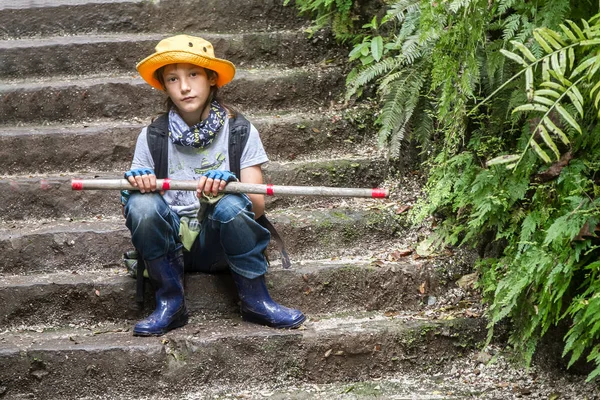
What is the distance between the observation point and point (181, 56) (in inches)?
149

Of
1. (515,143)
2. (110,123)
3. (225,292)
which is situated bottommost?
(225,292)

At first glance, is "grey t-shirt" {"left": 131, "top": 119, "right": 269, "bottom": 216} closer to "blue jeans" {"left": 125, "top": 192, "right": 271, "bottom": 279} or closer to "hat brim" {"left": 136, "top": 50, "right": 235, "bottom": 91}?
"blue jeans" {"left": 125, "top": 192, "right": 271, "bottom": 279}

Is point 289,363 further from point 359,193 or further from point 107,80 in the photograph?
point 107,80

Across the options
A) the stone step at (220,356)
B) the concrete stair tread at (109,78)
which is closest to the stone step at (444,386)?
the stone step at (220,356)

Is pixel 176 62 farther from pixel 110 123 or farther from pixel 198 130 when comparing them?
pixel 110 123

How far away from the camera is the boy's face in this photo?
12.8 feet

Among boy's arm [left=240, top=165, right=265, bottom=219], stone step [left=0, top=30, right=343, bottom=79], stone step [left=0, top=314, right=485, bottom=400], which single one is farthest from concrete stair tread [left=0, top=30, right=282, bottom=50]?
stone step [left=0, top=314, right=485, bottom=400]

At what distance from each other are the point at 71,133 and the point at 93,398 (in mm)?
1862

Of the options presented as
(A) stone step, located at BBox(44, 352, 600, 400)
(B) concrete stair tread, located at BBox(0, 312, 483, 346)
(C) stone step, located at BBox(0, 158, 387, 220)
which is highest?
(C) stone step, located at BBox(0, 158, 387, 220)

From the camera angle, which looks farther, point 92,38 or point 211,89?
point 92,38

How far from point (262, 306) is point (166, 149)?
938 mm

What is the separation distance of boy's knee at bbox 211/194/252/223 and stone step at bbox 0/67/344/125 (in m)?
1.62

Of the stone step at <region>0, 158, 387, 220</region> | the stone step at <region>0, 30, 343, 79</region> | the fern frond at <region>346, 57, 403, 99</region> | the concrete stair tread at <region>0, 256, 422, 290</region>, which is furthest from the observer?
the stone step at <region>0, 30, 343, 79</region>

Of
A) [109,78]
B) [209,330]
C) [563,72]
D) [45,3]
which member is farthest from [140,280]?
[45,3]
